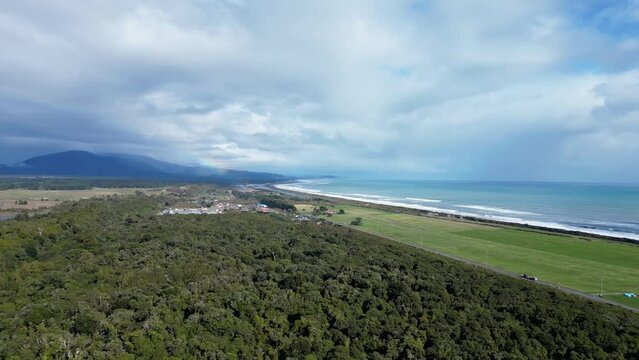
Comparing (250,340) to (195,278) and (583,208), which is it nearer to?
(195,278)

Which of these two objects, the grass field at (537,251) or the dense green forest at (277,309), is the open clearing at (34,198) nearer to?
the dense green forest at (277,309)

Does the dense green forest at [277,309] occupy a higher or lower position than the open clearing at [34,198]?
higher

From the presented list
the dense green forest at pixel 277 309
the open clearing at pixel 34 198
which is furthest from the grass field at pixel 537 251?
the open clearing at pixel 34 198

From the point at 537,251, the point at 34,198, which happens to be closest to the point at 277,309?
the point at 537,251

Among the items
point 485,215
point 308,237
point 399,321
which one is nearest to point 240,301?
point 399,321

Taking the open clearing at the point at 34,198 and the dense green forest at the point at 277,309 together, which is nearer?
the dense green forest at the point at 277,309
